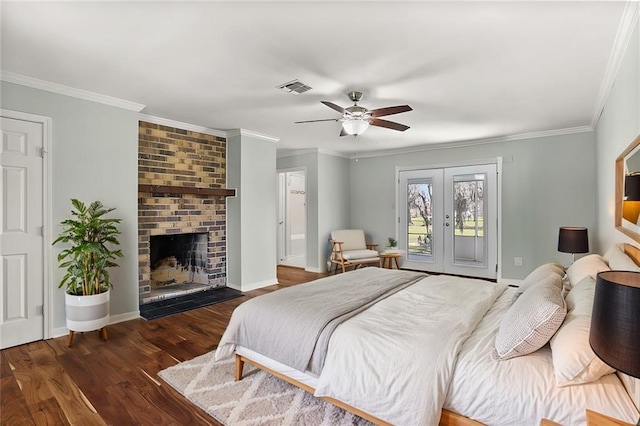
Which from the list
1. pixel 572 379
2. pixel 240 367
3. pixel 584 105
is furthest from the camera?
pixel 584 105

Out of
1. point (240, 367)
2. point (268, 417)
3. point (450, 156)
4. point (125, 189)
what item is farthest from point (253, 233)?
point (450, 156)

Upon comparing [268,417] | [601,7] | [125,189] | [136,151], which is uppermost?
[601,7]

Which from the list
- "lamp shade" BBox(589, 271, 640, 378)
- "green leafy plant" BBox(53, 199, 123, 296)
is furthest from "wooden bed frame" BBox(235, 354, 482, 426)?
"green leafy plant" BBox(53, 199, 123, 296)

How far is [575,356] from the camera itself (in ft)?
4.26

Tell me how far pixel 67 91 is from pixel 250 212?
2567mm

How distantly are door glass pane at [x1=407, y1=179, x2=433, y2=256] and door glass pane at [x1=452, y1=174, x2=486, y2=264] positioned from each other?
455 mm

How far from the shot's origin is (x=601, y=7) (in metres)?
1.88

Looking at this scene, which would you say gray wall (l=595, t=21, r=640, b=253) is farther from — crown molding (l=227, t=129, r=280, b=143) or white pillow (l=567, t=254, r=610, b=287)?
crown molding (l=227, t=129, r=280, b=143)

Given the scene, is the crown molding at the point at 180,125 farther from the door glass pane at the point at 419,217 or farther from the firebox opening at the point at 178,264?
the door glass pane at the point at 419,217

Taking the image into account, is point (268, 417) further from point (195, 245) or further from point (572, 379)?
point (195, 245)

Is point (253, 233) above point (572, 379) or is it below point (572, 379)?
above

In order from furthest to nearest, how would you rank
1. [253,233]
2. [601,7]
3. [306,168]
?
1. [306,168]
2. [253,233]
3. [601,7]

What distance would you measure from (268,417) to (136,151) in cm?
318

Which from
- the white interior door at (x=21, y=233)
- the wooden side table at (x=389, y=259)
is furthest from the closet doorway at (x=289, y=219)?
the white interior door at (x=21, y=233)
